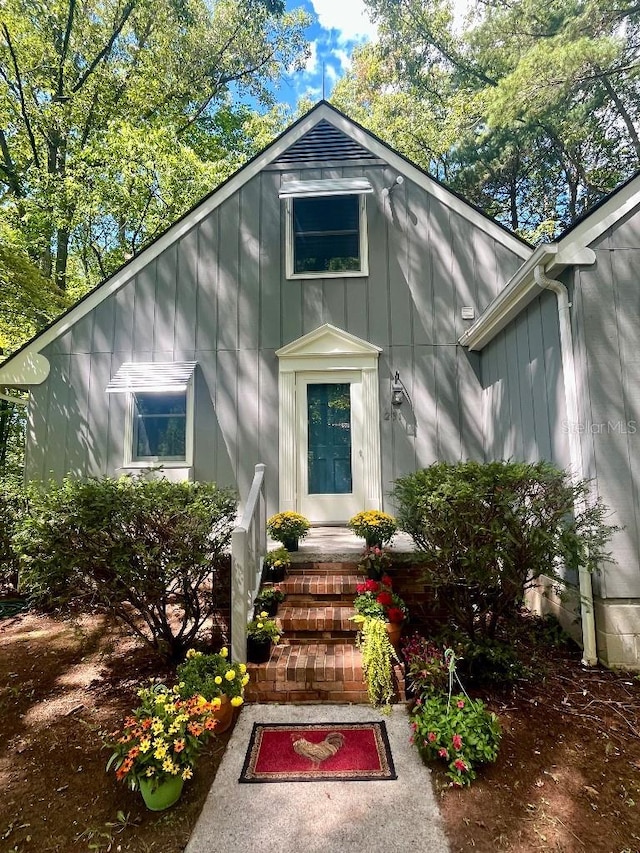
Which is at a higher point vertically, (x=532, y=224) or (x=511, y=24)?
(x=511, y=24)

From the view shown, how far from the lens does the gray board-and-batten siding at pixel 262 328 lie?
629 cm

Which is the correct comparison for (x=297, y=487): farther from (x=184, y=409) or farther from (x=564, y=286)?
(x=564, y=286)

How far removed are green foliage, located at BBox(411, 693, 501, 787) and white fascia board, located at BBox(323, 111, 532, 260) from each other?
5.79 m

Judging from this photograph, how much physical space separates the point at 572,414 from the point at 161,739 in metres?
3.93

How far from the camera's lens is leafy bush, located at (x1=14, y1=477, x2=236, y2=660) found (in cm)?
334

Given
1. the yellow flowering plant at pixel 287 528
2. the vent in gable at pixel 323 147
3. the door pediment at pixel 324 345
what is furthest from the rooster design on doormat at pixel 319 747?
the vent in gable at pixel 323 147

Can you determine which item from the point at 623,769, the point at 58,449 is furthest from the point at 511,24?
the point at 623,769

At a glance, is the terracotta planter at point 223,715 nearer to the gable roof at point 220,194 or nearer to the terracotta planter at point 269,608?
the terracotta planter at point 269,608

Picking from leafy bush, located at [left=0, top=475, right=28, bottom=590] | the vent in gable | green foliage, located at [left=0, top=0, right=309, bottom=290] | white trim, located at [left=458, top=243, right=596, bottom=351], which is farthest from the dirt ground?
green foliage, located at [left=0, top=0, right=309, bottom=290]

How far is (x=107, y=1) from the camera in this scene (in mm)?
13016

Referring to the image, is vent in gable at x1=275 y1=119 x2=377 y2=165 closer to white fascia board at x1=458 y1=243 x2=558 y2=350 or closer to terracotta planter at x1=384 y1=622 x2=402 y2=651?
white fascia board at x1=458 y1=243 x2=558 y2=350

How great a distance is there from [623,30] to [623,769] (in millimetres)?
14734

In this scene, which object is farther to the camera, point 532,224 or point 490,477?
point 532,224

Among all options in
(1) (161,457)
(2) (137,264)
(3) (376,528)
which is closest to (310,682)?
(3) (376,528)
